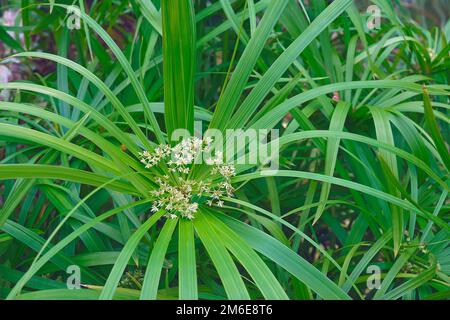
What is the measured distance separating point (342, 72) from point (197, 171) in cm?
53

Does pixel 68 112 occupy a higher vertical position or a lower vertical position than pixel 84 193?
higher

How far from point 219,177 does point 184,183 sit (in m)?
0.06

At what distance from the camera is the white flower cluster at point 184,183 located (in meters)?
0.87

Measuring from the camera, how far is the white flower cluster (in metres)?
0.87

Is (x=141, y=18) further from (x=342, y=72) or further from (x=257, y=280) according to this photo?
(x=257, y=280)

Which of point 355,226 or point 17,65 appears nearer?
point 355,226

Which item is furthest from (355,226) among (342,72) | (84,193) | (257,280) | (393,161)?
(84,193)

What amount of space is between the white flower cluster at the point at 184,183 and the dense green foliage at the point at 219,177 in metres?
0.02

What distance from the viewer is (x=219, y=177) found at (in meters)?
0.92

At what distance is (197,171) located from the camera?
0.93m

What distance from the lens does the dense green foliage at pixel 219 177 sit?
0.83m

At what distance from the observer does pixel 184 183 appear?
2.95 feet

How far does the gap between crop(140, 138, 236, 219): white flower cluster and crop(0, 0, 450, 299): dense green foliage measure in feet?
0.05

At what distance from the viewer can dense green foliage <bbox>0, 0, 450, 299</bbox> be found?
0.83 m
